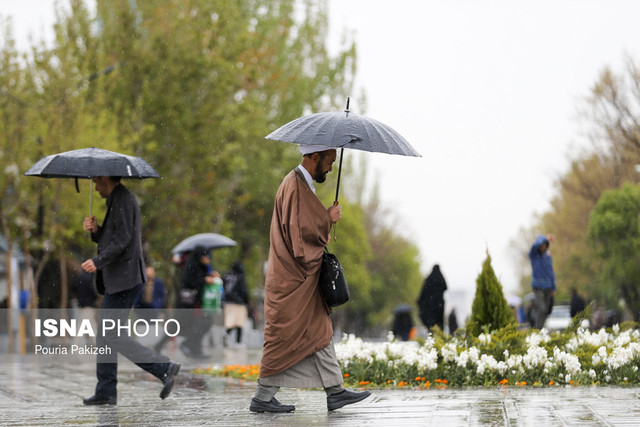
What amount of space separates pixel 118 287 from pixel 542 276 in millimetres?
9007

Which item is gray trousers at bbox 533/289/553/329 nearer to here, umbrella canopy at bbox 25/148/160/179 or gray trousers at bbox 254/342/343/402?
umbrella canopy at bbox 25/148/160/179

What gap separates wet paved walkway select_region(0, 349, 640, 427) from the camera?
23.4 feet

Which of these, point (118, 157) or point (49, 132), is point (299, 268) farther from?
point (49, 132)

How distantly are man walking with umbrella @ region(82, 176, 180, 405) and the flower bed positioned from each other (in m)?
2.33

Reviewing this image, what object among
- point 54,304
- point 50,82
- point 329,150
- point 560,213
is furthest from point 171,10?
point 560,213

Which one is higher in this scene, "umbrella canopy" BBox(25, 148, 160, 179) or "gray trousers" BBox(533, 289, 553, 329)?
"umbrella canopy" BBox(25, 148, 160, 179)

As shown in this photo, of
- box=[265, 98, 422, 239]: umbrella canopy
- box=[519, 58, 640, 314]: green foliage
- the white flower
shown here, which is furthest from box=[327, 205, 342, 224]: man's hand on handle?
box=[519, 58, 640, 314]: green foliage

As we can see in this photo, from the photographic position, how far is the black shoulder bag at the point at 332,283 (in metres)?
7.93

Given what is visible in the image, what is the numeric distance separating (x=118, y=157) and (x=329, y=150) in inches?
95.3

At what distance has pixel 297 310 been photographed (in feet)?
25.8

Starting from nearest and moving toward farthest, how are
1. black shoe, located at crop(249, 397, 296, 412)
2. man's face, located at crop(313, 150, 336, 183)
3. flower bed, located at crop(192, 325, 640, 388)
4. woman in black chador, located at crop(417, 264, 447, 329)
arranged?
black shoe, located at crop(249, 397, 296, 412) < man's face, located at crop(313, 150, 336, 183) < flower bed, located at crop(192, 325, 640, 388) < woman in black chador, located at crop(417, 264, 447, 329)

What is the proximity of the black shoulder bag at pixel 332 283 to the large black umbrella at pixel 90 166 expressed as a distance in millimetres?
2382

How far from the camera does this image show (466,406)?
7.90 meters

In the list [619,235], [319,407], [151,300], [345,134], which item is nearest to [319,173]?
[345,134]
